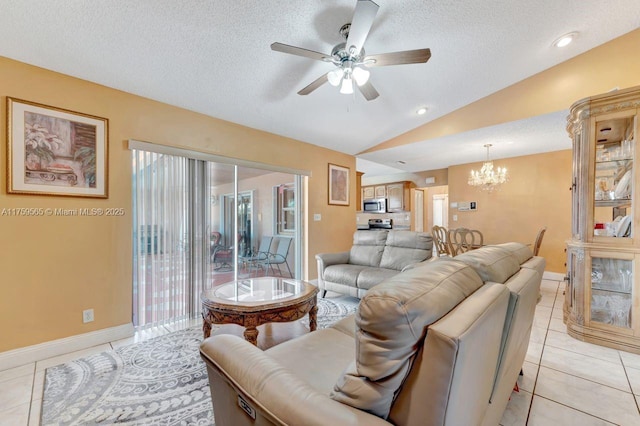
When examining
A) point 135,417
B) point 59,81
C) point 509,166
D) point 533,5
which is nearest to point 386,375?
point 135,417

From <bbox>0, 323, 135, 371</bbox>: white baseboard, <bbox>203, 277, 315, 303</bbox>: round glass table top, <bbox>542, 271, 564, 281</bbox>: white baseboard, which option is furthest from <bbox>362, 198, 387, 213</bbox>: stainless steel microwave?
<bbox>0, 323, 135, 371</bbox>: white baseboard

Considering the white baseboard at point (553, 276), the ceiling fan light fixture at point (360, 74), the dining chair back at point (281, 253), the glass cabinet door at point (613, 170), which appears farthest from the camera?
the white baseboard at point (553, 276)

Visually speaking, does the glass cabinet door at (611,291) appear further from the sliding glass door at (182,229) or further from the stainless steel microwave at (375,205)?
the stainless steel microwave at (375,205)

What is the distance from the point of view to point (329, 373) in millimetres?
1223

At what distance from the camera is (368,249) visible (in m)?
3.95

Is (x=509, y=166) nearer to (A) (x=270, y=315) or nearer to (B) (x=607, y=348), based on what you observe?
(B) (x=607, y=348)

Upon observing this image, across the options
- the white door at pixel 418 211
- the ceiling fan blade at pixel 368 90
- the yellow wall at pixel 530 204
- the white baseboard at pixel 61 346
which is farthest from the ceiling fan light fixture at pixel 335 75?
the white door at pixel 418 211

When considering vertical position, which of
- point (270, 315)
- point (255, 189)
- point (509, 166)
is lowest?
point (270, 315)

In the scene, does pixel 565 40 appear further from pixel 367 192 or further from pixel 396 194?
pixel 367 192

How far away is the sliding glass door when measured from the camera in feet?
9.25

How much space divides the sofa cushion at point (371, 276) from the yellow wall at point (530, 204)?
3.41 m

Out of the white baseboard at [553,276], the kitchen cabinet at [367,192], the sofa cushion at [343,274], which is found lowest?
the white baseboard at [553,276]

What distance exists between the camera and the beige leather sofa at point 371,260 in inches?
134

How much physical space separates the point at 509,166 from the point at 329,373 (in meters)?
5.76
